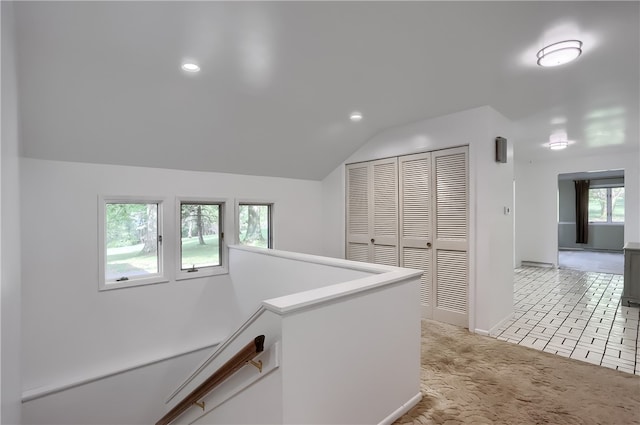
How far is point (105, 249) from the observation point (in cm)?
337

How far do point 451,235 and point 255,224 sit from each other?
8.92ft

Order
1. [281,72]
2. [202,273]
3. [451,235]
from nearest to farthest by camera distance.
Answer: [281,72], [451,235], [202,273]

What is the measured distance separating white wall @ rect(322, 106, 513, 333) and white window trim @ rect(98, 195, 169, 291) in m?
3.26

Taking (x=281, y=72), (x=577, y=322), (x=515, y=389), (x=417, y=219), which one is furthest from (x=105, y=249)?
(x=577, y=322)

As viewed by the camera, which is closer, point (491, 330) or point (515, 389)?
point (515, 389)

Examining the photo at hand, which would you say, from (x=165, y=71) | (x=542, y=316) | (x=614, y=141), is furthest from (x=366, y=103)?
(x=614, y=141)

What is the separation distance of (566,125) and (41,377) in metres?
6.84

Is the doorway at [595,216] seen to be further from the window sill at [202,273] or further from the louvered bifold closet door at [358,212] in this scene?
the window sill at [202,273]

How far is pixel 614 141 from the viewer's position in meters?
5.32

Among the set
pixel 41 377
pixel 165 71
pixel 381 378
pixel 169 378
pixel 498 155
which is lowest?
pixel 169 378

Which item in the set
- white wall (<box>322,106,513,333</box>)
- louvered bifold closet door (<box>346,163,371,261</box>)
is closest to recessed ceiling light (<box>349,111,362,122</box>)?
white wall (<box>322,106,513,333</box>)

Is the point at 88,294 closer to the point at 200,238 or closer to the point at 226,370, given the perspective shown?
the point at 200,238

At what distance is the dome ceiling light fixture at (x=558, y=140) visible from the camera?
16.1ft

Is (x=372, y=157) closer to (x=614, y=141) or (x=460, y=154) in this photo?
(x=460, y=154)
